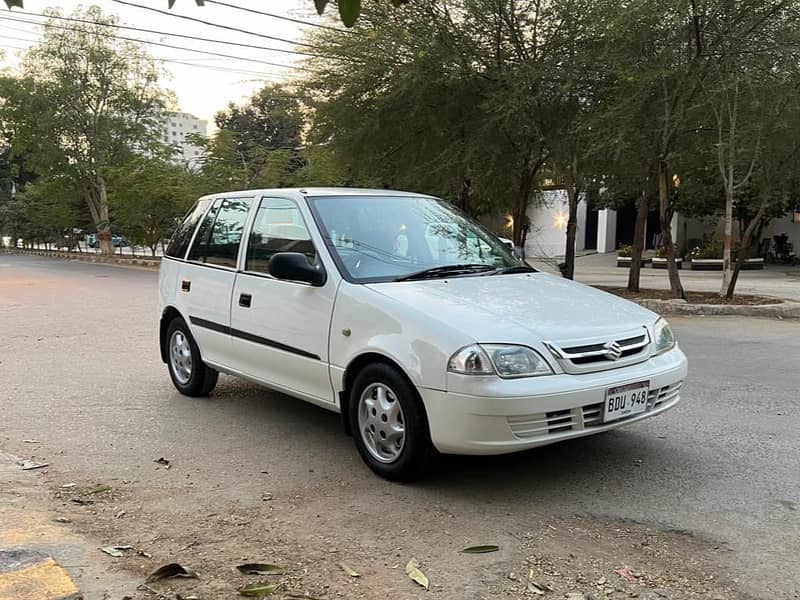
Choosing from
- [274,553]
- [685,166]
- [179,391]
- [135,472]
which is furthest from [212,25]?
[274,553]

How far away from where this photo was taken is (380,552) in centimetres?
354

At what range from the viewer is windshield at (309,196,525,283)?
16.3 feet

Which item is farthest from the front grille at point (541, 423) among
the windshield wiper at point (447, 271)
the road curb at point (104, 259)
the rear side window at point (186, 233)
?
the road curb at point (104, 259)

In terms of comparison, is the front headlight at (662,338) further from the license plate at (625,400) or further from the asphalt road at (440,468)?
the asphalt road at (440,468)

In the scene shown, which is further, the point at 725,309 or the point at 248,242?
the point at 725,309

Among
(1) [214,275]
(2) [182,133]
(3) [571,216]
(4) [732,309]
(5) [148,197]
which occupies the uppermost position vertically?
(2) [182,133]

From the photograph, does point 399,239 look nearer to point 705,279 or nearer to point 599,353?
point 599,353

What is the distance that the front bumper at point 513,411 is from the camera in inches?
154

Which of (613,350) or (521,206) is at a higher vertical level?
(521,206)

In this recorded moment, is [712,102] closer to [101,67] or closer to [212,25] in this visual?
[212,25]

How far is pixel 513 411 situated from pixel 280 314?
6.33ft

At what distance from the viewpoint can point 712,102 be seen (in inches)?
476

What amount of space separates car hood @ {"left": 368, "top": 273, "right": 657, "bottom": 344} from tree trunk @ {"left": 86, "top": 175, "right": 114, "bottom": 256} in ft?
101

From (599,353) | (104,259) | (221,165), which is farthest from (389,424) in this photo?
(104,259)
